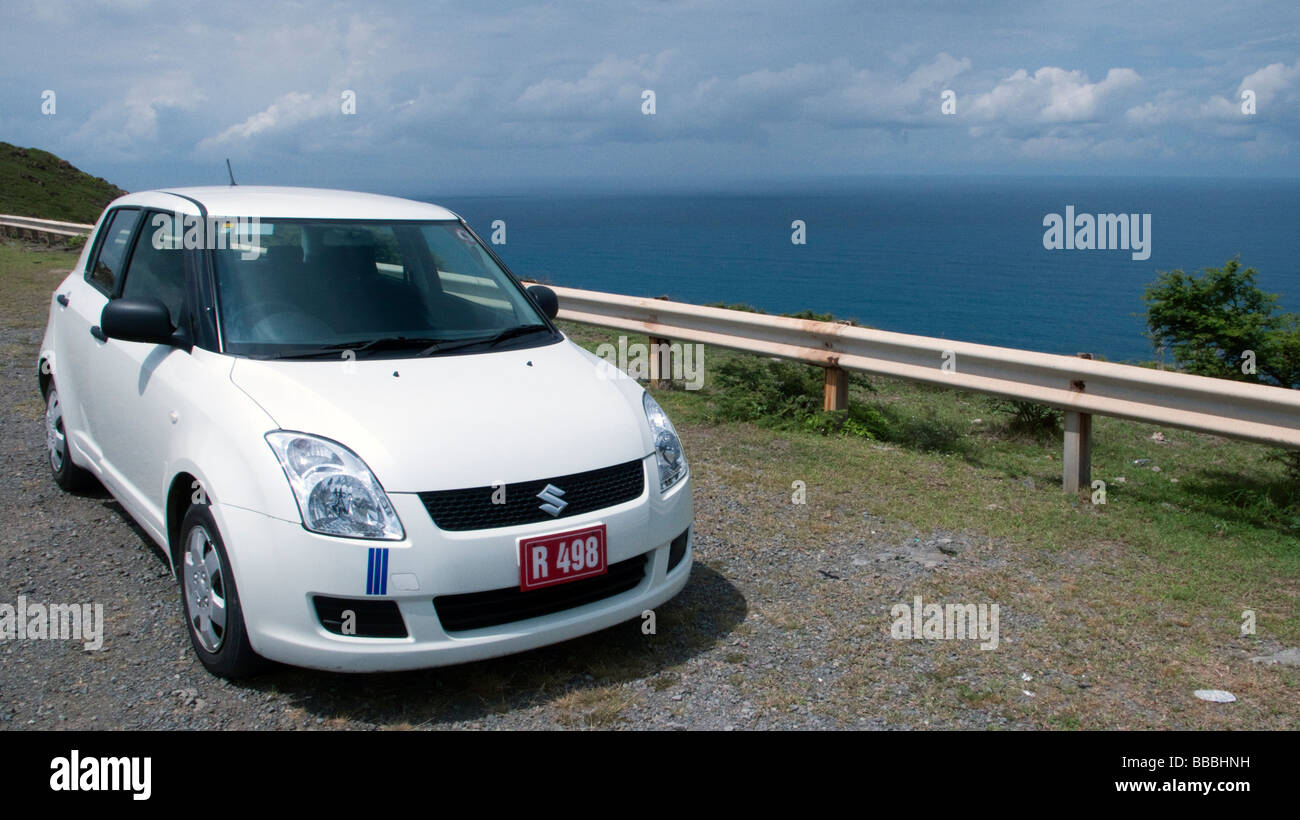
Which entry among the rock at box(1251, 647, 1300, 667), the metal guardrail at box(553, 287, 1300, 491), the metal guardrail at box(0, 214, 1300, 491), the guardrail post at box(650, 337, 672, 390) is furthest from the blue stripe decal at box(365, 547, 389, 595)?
the guardrail post at box(650, 337, 672, 390)

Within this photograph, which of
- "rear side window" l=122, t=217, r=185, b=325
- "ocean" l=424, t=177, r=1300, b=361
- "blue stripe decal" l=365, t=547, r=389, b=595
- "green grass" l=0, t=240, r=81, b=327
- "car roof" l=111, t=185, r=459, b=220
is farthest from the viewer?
"ocean" l=424, t=177, r=1300, b=361

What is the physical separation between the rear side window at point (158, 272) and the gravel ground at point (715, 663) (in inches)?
52.4

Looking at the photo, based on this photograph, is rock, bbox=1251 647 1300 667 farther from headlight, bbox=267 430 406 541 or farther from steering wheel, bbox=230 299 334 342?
steering wheel, bbox=230 299 334 342

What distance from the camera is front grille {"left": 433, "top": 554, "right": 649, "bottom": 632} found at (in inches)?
141

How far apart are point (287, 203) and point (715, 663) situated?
3045mm

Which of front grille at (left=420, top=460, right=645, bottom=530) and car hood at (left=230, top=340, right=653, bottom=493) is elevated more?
car hood at (left=230, top=340, right=653, bottom=493)

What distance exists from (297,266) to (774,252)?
4233 inches

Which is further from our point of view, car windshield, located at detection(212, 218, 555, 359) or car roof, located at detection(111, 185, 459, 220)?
car roof, located at detection(111, 185, 459, 220)

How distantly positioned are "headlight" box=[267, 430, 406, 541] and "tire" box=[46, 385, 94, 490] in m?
3.03

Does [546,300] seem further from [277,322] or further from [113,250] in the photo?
[113,250]

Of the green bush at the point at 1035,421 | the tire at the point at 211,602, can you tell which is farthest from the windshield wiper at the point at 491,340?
the green bush at the point at 1035,421

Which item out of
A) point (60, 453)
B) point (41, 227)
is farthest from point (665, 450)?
point (41, 227)

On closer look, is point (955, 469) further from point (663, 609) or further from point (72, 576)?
point (72, 576)

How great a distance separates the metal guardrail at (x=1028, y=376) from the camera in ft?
18.6
